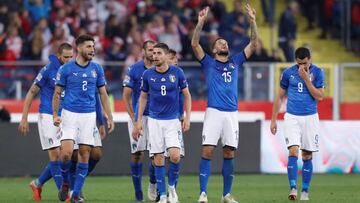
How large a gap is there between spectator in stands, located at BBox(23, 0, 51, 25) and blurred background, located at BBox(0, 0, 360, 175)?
26 mm

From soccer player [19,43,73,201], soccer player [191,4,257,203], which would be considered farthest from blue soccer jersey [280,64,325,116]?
soccer player [19,43,73,201]

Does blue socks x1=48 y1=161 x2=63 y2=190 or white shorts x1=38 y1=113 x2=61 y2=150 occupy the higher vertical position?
white shorts x1=38 y1=113 x2=61 y2=150

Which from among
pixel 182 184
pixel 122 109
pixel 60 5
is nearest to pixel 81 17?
pixel 60 5

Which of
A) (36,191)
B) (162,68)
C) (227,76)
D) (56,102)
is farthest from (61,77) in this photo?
(227,76)

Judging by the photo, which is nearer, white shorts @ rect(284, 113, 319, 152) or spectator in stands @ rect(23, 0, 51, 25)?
white shorts @ rect(284, 113, 319, 152)

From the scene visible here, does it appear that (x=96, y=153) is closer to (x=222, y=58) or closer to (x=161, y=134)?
(x=161, y=134)

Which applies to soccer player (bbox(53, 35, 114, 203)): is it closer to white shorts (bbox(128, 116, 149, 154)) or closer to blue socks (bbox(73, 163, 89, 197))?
blue socks (bbox(73, 163, 89, 197))

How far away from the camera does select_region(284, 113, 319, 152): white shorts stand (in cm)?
1873

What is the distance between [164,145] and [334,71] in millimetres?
11985

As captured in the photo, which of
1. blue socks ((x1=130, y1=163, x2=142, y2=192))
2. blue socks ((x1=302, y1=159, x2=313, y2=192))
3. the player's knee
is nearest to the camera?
the player's knee

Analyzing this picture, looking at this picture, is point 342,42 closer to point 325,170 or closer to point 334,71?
point 334,71

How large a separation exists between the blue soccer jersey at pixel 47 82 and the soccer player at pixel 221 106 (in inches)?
96.6

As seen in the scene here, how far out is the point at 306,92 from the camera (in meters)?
18.8

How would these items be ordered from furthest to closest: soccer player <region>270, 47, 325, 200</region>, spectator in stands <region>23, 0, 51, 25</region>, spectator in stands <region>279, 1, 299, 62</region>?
spectator in stands <region>279, 1, 299, 62</region> → spectator in stands <region>23, 0, 51, 25</region> → soccer player <region>270, 47, 325, 200</region>
